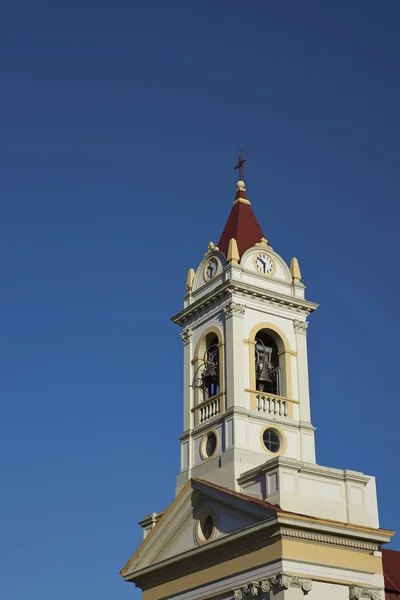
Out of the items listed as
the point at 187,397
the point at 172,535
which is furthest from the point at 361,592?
the point at 187,397

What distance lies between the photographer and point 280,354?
3500 centimetres

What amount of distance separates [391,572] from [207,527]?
7295mm

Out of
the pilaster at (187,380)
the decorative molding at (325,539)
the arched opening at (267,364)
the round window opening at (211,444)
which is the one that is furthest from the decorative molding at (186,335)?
the decorative molding at (325,539)

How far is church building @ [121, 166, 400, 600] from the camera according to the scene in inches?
1118

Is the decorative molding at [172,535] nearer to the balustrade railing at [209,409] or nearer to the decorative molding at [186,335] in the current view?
the balustrade railing at [209,409]

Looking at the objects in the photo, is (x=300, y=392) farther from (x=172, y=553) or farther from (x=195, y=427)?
(x=172, y=553)

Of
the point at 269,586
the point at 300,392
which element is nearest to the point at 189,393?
the point at 300,392

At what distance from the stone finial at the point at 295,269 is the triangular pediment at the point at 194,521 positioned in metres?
8.62

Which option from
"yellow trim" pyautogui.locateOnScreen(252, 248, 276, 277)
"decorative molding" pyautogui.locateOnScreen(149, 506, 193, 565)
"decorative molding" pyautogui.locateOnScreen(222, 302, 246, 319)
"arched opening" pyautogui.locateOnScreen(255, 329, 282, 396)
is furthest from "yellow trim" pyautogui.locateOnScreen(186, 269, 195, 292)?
"decorative molding" pyautogui.locateOnScreen(149, 506, 193, 565)

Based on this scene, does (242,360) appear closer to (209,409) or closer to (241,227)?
(209,409)

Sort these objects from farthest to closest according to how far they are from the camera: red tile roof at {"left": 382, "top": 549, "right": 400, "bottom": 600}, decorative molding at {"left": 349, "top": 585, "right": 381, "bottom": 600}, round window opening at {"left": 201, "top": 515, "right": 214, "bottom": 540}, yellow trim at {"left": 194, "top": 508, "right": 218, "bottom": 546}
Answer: red tile roof at {"left": 382, "top": 549, "right": 400, "bottom": 600} → round window opening at {"left": 201, "top": 515, "right": 214, "bottom": 540} → yellow trim at {"left": 194, "top": 508, "right": 218, "bottom": 546} → decorative molding at {"left": 349, "top": 585, "right": 381, "bottom": 600}

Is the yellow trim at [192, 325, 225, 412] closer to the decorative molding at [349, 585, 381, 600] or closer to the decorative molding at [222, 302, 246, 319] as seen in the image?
the decorative molding at [222, 302, 246, 319]

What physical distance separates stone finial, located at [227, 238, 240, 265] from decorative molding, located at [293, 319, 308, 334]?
9.82 feet

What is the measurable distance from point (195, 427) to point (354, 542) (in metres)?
7.51
